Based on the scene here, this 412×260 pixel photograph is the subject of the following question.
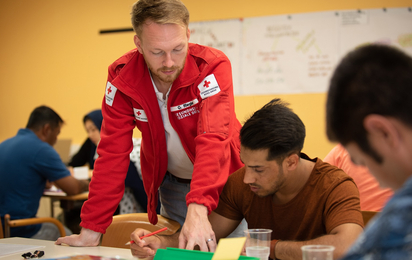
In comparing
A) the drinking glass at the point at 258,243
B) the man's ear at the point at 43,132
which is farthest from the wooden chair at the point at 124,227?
the man's ear at the point at 43,132

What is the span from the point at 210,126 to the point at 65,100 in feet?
12.5

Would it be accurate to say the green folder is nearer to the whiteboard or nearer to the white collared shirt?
the white collared shirt

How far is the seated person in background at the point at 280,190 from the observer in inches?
53.1

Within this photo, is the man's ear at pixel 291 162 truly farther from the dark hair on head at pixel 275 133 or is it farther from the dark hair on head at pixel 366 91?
the dark hair on head at pixel 366 91

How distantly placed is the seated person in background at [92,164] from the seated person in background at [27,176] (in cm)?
33

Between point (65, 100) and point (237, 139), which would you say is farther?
point (65, 100)

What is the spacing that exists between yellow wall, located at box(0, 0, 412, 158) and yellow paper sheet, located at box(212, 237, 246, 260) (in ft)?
11.5

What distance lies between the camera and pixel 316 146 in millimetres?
3777

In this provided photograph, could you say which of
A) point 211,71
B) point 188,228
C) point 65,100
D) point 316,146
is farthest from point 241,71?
point 188,228

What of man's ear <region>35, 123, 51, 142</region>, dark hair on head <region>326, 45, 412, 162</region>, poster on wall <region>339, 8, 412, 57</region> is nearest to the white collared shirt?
dark hair on head <region>326, 45, 412, 162</region>

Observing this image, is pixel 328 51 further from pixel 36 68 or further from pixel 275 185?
pixel 36 68

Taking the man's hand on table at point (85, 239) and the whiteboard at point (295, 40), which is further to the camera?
the whiteboard at point (295, 40)

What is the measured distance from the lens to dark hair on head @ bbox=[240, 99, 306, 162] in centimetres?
142

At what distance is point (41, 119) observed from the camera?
3.06 meters
